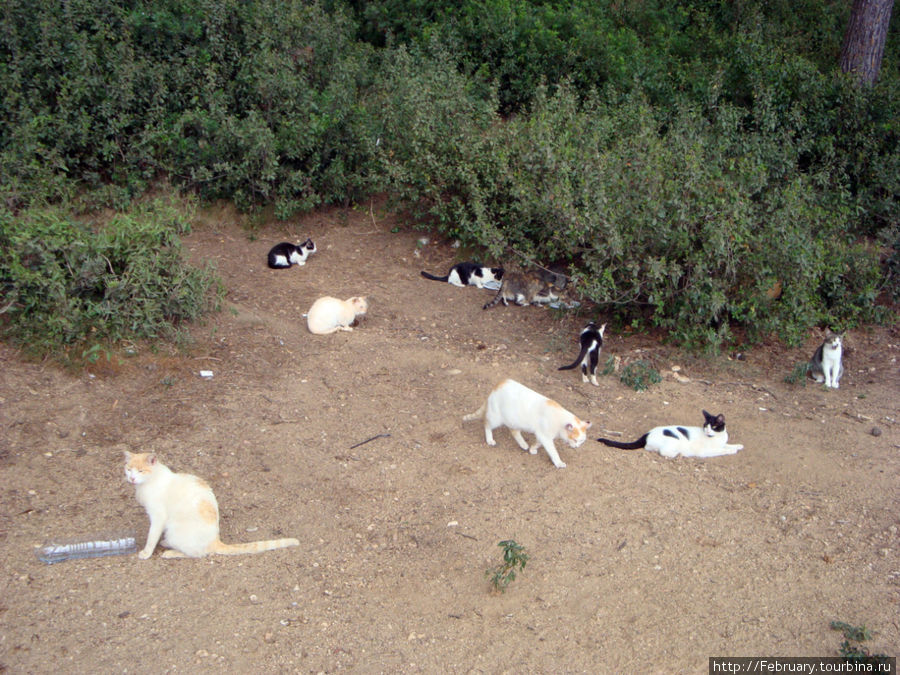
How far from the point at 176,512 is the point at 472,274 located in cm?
537

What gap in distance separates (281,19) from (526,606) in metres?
9.65

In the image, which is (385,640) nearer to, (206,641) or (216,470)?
(206,641)

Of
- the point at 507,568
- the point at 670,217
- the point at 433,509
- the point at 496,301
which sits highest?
the point at 670,217

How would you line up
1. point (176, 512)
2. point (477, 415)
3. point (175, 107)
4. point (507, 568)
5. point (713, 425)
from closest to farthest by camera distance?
point (507, 568) → point (176, 512) → point (713, 425) → point (477, 415) → point (175, 107)

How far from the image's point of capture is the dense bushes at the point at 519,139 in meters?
7.59

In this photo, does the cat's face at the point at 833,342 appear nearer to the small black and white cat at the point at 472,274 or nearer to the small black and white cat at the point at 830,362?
the small black and white cat at the point at 830,362

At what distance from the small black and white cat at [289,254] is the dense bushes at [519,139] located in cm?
83

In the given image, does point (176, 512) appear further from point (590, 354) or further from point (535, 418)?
point (590, 354)

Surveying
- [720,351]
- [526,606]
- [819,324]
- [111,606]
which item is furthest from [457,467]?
[819,324]

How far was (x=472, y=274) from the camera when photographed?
30.3 feet

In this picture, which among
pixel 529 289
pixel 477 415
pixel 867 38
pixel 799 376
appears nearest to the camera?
pixel 477 415

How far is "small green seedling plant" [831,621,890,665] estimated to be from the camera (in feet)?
12.5

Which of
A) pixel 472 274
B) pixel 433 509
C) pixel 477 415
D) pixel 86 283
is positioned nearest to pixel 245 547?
pixel 433 509

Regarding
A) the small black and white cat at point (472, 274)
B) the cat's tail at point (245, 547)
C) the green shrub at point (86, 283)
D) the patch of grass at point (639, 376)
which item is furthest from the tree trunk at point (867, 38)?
the cat's tail at point (245, 547)
